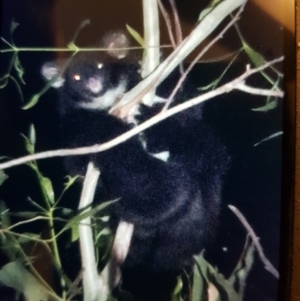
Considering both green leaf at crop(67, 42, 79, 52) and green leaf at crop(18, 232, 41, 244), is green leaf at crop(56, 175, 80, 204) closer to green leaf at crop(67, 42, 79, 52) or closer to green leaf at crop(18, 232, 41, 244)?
green leaf at crop(18, 232, 41, 244)

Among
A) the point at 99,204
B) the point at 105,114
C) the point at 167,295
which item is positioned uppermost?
the point at 105,114

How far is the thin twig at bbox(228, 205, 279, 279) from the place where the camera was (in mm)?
656

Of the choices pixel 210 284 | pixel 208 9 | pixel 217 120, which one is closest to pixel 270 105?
pixel 217 120

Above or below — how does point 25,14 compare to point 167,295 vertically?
above

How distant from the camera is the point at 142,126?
70cm

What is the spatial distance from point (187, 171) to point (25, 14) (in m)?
0.38

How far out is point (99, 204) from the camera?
0.69 metres

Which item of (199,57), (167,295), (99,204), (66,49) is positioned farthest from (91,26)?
(167,295)

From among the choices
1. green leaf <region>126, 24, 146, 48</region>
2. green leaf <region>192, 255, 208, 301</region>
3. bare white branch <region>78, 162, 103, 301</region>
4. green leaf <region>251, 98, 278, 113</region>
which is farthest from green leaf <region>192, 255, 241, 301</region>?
green leaf <region>126, 24, 146, 48</region>

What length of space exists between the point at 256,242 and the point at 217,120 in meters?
0.19

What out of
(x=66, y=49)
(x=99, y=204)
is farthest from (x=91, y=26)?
(x=99, y=204)

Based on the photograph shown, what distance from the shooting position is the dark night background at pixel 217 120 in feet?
2.17

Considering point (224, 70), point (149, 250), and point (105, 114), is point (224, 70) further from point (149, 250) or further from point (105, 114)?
point (149, 250)

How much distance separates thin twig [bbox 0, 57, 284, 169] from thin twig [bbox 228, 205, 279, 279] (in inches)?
6.7
